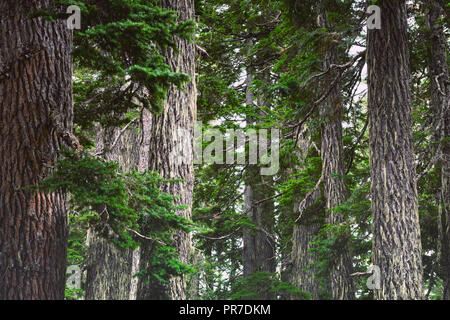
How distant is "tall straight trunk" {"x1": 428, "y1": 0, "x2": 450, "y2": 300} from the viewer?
8586mm

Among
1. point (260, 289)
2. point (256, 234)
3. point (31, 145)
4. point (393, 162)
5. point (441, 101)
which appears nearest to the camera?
point (31, 145)

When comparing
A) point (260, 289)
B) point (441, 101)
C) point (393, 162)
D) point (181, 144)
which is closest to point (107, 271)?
point (260, 289)

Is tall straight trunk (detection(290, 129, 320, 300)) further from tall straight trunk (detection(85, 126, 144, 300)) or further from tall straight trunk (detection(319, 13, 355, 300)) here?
tall straight trunk (detection(85, 126, 144, 300))

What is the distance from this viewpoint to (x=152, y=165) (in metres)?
6.09

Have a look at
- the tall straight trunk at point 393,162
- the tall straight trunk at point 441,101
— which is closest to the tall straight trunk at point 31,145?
the tall straight trunk at point 393,162

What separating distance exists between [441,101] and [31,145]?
7982 mm

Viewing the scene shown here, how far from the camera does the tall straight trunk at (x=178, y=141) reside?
233 inches

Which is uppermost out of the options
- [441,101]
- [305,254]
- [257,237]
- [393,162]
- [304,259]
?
[441,101]

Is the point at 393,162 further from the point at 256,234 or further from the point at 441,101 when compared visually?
the point at 256,234

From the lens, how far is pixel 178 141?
20.2 ft

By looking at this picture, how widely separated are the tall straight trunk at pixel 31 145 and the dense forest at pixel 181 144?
0.04 feet

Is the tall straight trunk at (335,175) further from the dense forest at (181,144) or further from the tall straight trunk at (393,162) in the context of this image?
the tall straight trunk at (393,162)

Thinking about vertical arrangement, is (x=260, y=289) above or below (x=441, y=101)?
below

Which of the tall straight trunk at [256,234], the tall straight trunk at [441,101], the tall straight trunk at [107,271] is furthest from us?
the tall straight trunk at [256,234]
